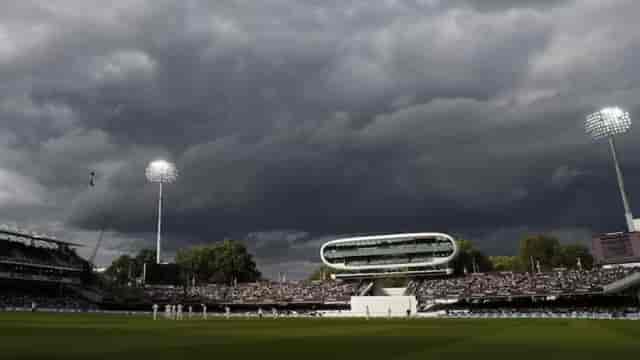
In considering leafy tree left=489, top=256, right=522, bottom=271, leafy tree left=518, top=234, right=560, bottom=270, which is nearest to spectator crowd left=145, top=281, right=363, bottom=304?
leafy tree left=518, top=234, right=560, bottom=270

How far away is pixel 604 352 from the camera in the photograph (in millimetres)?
20156

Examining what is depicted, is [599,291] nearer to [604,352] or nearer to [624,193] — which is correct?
[624,193]

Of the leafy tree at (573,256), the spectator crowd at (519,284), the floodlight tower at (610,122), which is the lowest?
the spectator crowd at (519,284)

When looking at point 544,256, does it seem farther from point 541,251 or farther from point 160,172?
point 160,172

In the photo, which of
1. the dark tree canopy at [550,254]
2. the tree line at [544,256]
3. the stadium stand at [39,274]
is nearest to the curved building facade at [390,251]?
the tree line at [544,256]

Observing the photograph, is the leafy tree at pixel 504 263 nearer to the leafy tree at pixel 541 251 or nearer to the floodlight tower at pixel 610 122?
the leafy tree at pixel 541 251

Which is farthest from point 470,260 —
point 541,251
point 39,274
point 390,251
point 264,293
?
point 39,274

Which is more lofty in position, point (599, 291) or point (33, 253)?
point (33, 253)

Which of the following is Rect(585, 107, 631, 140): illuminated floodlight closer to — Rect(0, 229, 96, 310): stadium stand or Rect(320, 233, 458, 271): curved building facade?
Answer: Rect(320, 233, 458, 271): curved building facade

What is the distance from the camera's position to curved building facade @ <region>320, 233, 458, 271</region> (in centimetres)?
→ 11588

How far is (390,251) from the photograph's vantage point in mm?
118625

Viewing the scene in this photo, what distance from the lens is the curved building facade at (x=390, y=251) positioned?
380 feet

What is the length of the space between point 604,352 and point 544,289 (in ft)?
260

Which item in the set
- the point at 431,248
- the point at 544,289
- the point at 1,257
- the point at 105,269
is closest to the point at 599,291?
the point at 544,289
